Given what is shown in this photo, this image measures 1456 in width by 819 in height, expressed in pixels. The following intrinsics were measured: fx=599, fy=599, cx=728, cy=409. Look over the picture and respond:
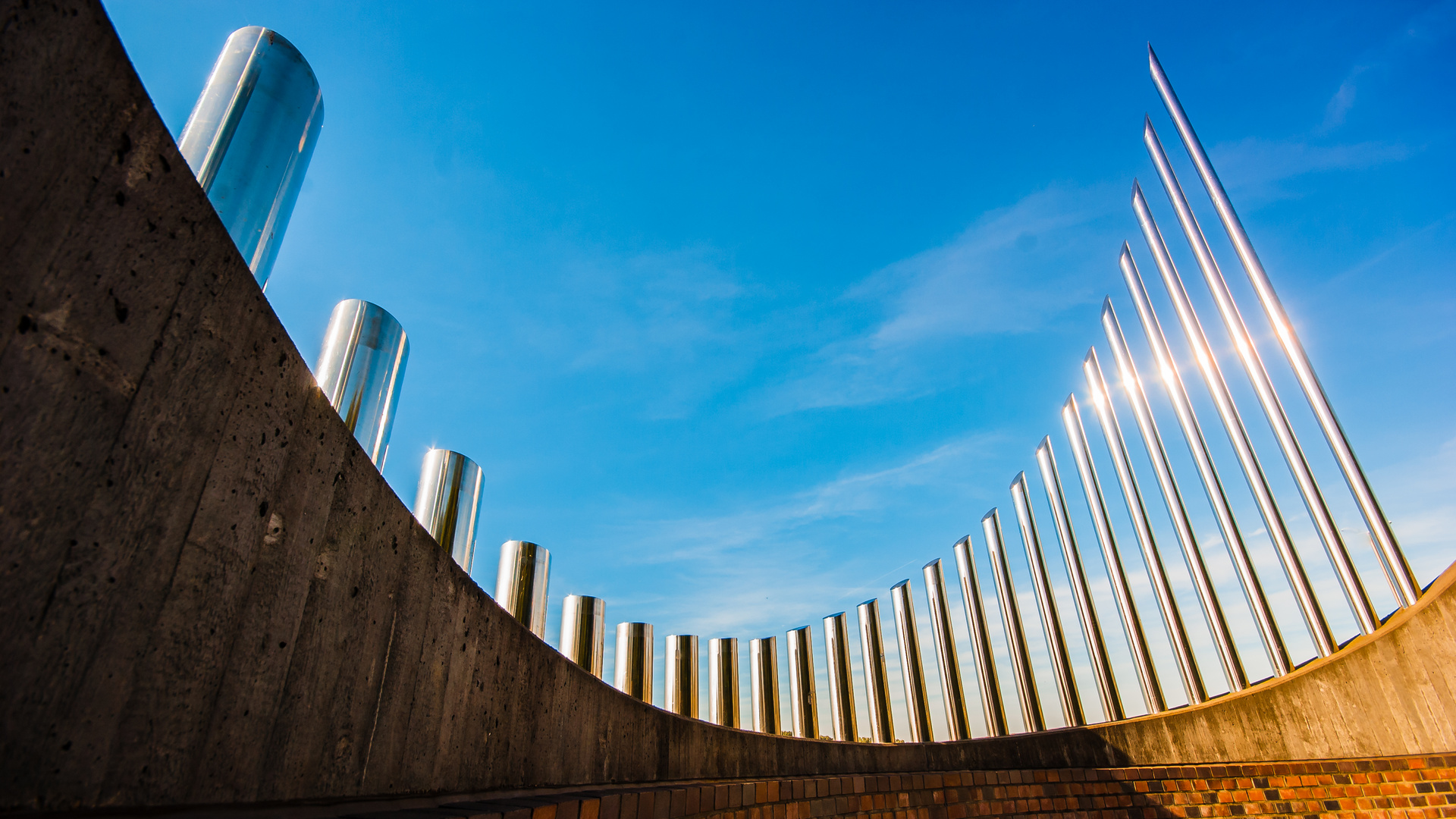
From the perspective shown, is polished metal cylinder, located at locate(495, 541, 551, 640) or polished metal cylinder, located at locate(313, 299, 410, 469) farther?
polished metal cylinder, located at locate(495, 541, 551, 640)

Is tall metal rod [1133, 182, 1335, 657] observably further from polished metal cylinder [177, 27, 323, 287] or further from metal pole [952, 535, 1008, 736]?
polished metal cylinder [177, 27, 323, 287]

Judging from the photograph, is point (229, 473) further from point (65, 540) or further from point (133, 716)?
point (133, 716)

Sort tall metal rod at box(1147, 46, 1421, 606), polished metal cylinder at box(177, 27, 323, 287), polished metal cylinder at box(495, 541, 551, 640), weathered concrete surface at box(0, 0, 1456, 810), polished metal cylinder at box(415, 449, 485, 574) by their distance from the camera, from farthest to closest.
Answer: tall metal rod at box(1147, 46, 1421, 606), polished metal cylinder at box(495, 541, 551, 640), polished metal cylinder at box(415, 449, 485, 574), polished metal cylinder at box(177, 27, 323, 287), weathered concrete surface at box(0, 0, 1456, 810)

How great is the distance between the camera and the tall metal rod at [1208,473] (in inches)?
374

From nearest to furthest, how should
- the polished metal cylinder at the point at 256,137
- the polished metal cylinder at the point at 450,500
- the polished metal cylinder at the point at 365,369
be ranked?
the polished metal cylinder at the point at 256,137 < the polished metal cylinder at the point at 365,369 < the polished metal cylinder at the point at 450,500

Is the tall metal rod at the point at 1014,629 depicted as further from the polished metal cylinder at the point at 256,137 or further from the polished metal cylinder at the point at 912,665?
the polished metal cylinder at the point at 256,137

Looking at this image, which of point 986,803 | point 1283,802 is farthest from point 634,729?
point 1283,802

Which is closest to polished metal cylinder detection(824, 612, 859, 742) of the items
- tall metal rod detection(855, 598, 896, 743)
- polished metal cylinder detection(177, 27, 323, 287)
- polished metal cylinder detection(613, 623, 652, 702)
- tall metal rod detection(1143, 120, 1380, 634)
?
tall metal rod detection(855, 598, 896, 743)

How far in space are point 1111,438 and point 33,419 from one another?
14.5 meters

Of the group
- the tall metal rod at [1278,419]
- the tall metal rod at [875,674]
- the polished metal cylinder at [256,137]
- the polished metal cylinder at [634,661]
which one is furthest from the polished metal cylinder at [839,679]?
the polished metal cylinder at [256,137]

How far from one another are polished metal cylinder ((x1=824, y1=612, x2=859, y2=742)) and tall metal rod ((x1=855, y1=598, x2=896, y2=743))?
14.0 inches

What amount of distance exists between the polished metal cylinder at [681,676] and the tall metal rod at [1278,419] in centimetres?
950

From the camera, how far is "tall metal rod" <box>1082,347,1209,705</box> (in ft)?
33.0


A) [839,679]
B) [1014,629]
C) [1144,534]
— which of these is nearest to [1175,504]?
[1144,534]
